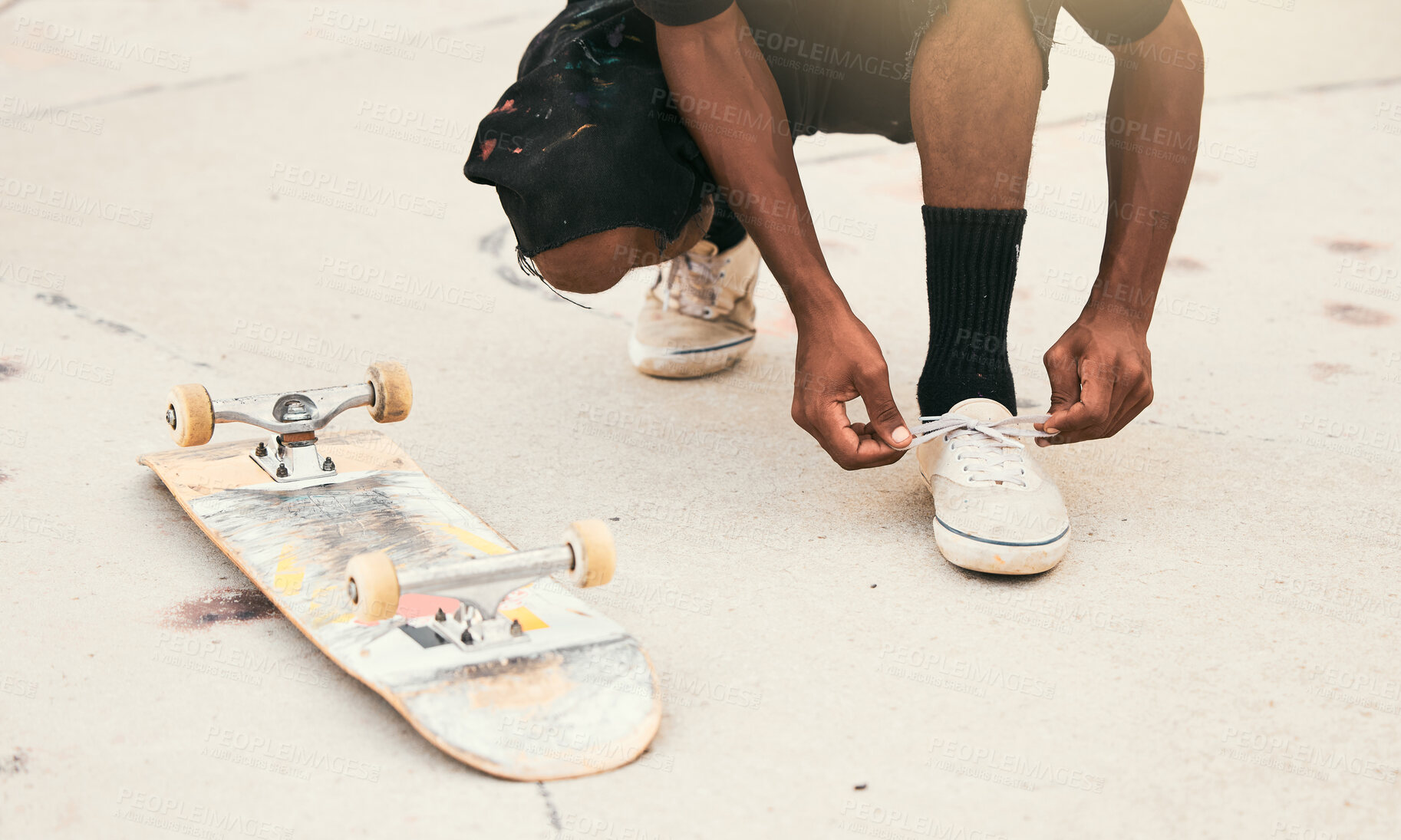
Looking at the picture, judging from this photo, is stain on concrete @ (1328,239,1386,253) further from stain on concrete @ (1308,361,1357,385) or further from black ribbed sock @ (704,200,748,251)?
black ribbed sock @ (704,200,748,251)

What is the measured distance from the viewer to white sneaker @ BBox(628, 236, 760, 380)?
2.00 meters

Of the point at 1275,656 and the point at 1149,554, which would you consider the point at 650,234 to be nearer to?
the point at 1149,554

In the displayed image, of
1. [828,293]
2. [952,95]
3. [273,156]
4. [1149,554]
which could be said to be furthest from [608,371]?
[273,156]

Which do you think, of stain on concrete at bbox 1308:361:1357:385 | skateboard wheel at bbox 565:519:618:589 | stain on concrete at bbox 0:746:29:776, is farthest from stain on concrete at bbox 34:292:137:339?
stain on concrete at bbox 1308:361:1357:385

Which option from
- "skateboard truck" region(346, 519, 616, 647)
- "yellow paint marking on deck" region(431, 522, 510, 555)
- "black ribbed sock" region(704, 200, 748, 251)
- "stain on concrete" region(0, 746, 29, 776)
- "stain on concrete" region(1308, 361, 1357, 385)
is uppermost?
"black ribbed sock" region(704, 200, 748, 251)

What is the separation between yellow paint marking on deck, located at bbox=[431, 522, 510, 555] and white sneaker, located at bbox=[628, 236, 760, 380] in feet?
2.11

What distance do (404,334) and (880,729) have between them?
1279 millimetres

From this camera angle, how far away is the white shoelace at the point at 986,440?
1448mm

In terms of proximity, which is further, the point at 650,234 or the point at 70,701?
the point at 650,234

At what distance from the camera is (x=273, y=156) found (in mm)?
2951

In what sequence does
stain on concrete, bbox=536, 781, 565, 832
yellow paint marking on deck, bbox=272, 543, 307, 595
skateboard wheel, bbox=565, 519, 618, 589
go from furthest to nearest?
yellow paint marking on deck, bbox=272, 543, 307, 595, skateboard wheel, bbox=565, 519, 618, 589, stain on concrete, bbox=536, 781, 565, 832

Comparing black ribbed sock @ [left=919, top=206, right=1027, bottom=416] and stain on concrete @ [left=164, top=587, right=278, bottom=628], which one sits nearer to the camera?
stain on concrete @ [left=164, top=587, right=278, bottom=628]

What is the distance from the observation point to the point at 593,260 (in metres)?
1.62

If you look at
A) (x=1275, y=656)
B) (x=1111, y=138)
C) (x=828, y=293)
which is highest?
(x=1111, y=138)
